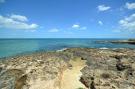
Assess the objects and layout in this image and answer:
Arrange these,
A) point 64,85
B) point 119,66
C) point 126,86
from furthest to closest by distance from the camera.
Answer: point 119,66, point 64,85, point 126,86

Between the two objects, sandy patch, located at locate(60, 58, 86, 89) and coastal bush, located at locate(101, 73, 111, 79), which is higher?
coastal bush, located at locate(101, 73, 111, 79)

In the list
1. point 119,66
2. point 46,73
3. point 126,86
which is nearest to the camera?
point 126,86

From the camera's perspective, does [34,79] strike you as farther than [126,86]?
Yes

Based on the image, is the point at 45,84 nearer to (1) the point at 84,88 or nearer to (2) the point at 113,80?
(1) the point at 84,88

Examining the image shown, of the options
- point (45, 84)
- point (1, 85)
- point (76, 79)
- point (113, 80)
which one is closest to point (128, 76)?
point (113, 80)

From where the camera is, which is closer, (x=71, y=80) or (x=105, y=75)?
(x=105, y=75)

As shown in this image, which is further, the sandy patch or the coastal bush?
the coastal bush

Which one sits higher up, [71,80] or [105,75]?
[105,75]

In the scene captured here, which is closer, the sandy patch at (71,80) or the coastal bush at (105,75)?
the sandy patch at (71,80)

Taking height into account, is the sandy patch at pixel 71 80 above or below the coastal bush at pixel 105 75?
below
